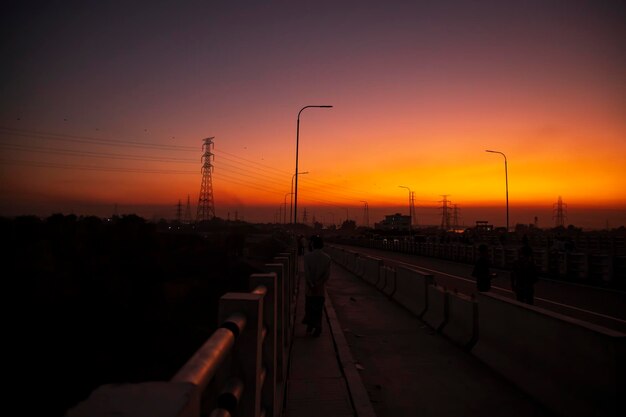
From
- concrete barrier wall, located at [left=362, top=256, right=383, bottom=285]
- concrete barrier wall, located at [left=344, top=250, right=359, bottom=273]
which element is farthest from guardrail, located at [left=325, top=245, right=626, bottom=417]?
concrete barrier wall, located at [left=344, top=250, right=359, bottom=273]

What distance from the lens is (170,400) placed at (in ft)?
4.67

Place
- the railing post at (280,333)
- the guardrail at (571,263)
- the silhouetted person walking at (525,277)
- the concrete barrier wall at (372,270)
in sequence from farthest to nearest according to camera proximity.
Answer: the guardrail at (571,263) < the concrete barrier wall at (372,270) < the silhouetted person walking at (525,277) < the railing post at (280,333)

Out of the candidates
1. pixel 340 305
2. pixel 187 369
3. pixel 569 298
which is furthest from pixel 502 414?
pixel 569 298

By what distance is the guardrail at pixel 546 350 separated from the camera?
4.30m

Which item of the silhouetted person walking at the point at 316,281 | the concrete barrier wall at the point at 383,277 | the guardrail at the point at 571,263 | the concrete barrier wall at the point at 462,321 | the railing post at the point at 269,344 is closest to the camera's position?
the railing post at the point at 269,344

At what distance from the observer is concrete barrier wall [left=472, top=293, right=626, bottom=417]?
4.27 m

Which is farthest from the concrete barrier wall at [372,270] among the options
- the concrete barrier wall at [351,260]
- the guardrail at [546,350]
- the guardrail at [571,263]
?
the guardrail at [546,350]

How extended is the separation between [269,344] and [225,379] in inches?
52.3

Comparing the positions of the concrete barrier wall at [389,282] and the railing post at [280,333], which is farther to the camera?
the concrete barrier wall at [389,282]

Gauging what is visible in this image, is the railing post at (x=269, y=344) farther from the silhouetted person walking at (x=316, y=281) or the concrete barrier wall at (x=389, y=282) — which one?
the concrete barrier wall at (x=389, y=282)

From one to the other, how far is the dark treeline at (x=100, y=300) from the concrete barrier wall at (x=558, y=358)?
38032 mm

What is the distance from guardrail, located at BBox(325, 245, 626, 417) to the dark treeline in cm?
3699

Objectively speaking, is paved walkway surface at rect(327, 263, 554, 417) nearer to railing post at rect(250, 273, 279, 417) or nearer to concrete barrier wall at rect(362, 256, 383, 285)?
railing post at rect(250, 273, 279, 417)

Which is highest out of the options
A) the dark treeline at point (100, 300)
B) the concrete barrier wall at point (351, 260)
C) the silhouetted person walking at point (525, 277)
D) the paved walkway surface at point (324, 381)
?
the silhouetted person walking at point (525, 277)
